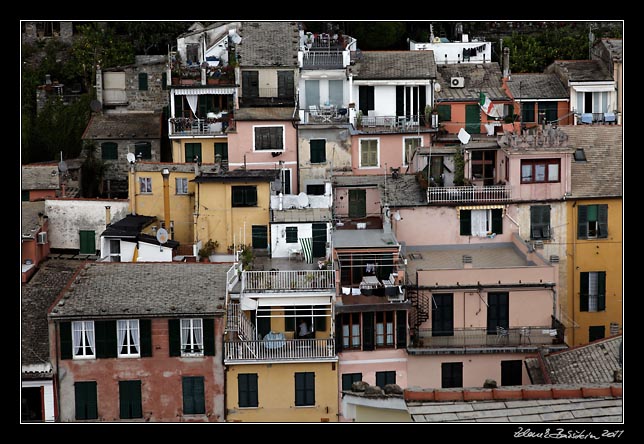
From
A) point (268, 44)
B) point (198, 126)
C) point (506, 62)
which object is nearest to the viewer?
point (198, 126)

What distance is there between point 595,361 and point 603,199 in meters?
11.4

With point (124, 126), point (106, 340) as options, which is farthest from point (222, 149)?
point (106, 340)

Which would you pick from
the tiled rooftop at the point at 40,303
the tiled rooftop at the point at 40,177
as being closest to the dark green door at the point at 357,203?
the tiled rooftop at the point at 40,303

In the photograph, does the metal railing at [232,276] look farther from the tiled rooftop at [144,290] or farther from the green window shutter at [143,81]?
the green window shutter at [143,81]

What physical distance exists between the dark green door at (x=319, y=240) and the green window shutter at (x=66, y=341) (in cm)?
1054

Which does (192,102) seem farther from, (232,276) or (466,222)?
(232,276)

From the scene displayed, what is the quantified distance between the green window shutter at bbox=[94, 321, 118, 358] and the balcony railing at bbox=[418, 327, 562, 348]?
33.4ft

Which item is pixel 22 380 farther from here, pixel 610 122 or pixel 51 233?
pixel 610 122

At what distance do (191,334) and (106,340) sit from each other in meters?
2.61

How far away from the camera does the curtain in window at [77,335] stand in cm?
5025

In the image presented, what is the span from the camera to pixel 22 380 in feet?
164

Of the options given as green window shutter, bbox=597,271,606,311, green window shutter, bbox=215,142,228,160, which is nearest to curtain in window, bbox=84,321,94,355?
green window shutter, bbox=215,142,228,160

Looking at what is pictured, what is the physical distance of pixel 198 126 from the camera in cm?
6800

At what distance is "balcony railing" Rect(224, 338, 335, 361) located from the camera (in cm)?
5088
